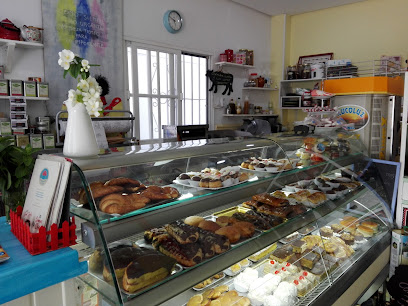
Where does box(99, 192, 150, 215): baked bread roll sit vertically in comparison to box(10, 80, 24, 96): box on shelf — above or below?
below

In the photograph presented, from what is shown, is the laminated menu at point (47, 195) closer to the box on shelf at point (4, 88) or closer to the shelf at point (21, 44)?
the box on shelf at point (4, 88)

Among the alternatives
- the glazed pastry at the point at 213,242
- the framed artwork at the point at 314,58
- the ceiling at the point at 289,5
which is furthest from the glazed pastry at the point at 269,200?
the framed artwork at the point at 314,58

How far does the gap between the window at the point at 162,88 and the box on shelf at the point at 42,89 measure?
1.32 m

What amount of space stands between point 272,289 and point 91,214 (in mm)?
1316

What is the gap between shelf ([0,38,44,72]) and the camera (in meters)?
3.23

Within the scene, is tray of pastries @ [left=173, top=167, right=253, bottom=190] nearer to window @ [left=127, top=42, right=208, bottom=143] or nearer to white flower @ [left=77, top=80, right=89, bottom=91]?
white flower @ [left=77, top=80, right=89, bottom=91]

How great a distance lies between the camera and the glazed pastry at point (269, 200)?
209 centimetres

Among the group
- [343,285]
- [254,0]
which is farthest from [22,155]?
[254,0]

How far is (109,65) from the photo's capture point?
4.27m

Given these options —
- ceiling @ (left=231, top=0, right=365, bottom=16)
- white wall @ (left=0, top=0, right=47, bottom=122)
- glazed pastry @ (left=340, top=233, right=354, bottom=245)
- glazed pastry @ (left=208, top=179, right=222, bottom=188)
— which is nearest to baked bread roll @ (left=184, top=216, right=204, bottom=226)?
glazed pastry @ (left=208, top=179, right=222, bottom=188)

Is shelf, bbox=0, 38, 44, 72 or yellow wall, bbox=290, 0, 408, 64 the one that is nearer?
shelf, bbox=0, 38, 44, 72

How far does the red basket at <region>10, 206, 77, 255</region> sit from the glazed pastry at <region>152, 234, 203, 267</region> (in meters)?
0.46

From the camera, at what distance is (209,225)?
176cm

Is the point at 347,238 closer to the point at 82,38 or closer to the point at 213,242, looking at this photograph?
the point at 213,242
